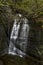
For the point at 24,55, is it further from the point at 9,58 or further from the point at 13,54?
the point at 9,58

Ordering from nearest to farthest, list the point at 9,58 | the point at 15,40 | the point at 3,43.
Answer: the point at 9,58, the point at 3,43, the point at 15,40

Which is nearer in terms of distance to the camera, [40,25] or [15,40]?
[40,25]

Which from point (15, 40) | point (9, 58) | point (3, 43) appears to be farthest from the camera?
point (15, 40)

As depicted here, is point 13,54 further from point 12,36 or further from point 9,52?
point 12,36

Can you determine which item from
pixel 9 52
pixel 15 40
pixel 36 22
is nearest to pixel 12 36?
pixel 15 40

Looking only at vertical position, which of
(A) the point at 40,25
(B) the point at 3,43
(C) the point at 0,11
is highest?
(C) the point at 0,11

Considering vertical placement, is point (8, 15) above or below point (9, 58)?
above

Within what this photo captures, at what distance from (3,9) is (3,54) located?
5.92 feet

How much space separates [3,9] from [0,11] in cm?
19

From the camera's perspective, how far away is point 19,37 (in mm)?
9352

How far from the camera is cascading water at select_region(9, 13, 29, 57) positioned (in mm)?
9133

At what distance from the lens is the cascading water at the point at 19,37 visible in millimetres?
9133

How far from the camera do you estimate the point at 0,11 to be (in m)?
8.17

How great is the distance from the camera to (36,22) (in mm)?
8703
